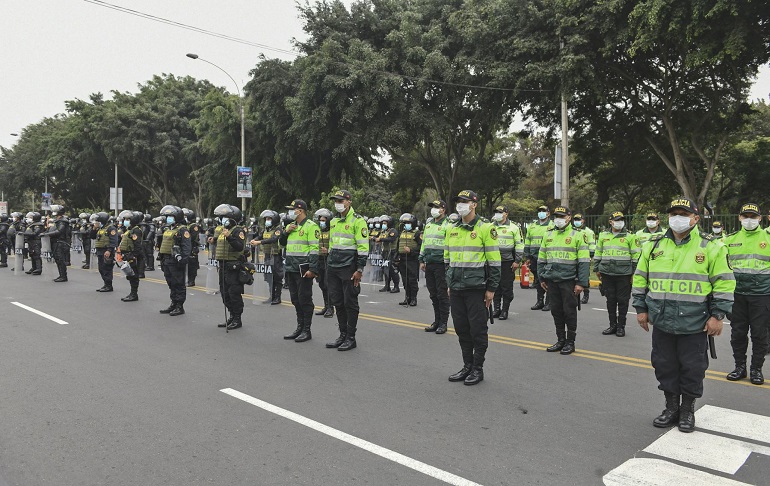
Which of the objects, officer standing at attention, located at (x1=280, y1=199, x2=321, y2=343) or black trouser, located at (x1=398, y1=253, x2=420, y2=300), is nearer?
officer standing at attention, located at (x1=280, y1=199, x2=321, y2=343)

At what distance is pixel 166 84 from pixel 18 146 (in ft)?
82.2

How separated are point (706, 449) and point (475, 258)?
2.64 metres

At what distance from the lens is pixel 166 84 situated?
42.3 m

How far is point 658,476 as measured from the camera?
382 centimetres

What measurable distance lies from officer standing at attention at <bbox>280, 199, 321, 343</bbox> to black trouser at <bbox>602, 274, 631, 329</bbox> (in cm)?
465

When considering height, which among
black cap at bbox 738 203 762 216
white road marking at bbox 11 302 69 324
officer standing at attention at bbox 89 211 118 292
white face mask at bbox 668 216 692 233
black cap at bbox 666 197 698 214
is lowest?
white road marking at bbox 11 302 69 324

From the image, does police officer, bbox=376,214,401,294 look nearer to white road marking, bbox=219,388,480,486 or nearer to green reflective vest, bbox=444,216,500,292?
green reflective vest, bbox=444,216,500,292

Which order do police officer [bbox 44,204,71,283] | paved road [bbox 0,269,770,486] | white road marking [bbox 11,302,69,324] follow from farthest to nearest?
police officer [bbox 44,204,71,283]
white road marking [bbox 11,302,69,324]
paved road [bbox 0,269,770,486]

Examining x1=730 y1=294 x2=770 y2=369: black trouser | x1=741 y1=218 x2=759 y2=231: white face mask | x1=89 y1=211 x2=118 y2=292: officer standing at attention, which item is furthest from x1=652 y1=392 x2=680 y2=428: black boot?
x1=89 y1=211 x2=118 y2=292: officer standing at attention

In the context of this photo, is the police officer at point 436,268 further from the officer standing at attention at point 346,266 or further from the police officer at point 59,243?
the police officer at point 59,243

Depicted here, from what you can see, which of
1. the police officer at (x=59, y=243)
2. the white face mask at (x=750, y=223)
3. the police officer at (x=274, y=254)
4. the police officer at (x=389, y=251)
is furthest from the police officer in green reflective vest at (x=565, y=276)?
the police officer at (x=59, y=243)

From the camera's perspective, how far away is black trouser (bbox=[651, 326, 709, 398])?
15.3 ft

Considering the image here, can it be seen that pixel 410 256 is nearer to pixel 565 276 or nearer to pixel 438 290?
pixel 438 290

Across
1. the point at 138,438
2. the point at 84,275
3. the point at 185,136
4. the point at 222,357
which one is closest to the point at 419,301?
the point at 222,357
